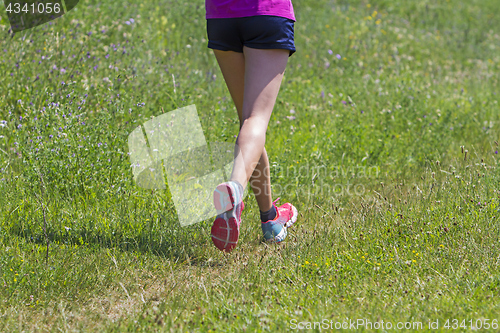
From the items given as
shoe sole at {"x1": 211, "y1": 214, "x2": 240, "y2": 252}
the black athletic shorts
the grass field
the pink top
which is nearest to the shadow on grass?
the grass field

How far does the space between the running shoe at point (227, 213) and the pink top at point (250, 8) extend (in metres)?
0.98

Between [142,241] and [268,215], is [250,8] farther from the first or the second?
[142,241]

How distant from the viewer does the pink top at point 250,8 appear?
2.80 metres

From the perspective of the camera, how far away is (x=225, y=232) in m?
2.76

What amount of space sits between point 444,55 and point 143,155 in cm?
661

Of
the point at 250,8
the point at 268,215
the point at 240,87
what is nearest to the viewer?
the point at 250,8

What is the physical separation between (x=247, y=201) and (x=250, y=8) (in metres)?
1.55

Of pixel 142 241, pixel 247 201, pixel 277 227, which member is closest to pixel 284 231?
pixel 277 227

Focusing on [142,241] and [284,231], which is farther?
[284,231]

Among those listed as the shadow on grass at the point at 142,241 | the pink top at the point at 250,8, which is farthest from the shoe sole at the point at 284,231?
the pink top at the point at 250,8

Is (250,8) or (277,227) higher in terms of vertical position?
(250,8)

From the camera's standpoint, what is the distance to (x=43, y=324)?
2.45 meters

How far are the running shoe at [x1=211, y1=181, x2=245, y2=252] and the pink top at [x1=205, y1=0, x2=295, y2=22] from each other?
0.98 metres

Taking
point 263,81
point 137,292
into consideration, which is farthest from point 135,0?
point 137,292
